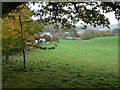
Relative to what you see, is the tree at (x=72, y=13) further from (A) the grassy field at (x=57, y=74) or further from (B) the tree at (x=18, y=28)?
(A) the grassy field at (x=57, y=74)

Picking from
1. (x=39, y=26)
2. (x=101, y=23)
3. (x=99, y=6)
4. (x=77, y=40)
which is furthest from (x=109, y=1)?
(x=77, y=40)

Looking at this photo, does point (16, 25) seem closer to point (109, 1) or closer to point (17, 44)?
point (17, 44)

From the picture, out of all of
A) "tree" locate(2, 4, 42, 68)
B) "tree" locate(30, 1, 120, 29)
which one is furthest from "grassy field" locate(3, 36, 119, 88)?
"tree" locate(30, 1, 120, 29)

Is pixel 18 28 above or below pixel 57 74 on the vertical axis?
above

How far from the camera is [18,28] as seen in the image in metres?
8.05

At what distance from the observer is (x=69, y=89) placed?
5.30 meters

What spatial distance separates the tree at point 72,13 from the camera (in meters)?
6.59

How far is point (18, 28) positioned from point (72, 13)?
10.7ft

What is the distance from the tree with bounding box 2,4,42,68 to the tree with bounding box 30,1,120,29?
89 cm

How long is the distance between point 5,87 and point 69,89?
2.44 metres

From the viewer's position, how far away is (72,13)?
753 cm

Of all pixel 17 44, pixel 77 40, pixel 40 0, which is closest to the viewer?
pixel 40 0

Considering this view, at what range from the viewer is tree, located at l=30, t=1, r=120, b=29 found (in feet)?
21.6

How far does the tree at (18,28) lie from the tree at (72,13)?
89cm
